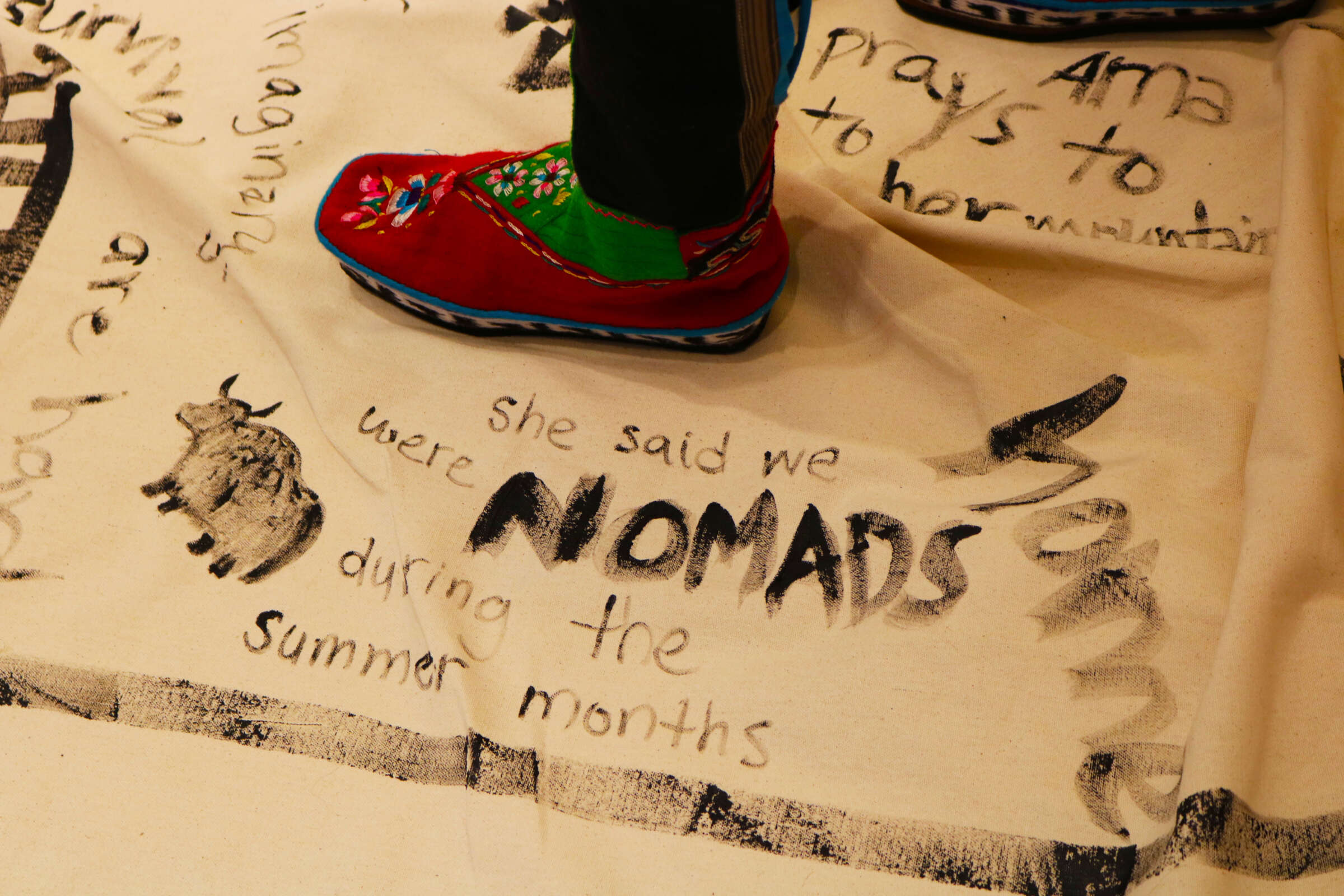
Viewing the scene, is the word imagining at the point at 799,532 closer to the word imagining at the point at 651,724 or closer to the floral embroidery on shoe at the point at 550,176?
the word imagining at the point at 651,724

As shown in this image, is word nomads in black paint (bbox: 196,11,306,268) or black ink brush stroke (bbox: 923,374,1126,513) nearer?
black ink brush stroke (bbox: 923,374,1126,513)

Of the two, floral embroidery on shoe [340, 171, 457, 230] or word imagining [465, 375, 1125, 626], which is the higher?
floral embroidery on shoe [340, 171, 457, 230]

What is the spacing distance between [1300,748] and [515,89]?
92 centimetres

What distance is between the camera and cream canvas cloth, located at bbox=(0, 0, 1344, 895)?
0.55m

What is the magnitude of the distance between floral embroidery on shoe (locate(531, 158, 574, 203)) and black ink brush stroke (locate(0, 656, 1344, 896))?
45 centimetres

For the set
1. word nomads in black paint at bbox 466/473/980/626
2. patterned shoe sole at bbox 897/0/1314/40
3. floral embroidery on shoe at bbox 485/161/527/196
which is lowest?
word nomads in black paint at bbox 466/473/980/626

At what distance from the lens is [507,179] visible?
2.51 feet

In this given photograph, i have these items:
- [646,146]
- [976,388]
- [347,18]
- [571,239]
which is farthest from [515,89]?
[976,388]

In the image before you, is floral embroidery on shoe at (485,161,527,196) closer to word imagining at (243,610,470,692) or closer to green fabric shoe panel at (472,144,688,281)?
green fabric shoe panel at (472,144,688,281)

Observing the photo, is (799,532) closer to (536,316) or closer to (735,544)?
(735,544)

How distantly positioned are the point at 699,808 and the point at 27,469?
0.61 metres

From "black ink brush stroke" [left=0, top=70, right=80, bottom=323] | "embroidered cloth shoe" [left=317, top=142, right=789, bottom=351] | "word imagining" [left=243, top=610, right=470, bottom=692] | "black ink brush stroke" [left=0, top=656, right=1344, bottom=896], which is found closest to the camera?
"black ink brush stroke" [left=0, top=656, right=1344, bottom=896]

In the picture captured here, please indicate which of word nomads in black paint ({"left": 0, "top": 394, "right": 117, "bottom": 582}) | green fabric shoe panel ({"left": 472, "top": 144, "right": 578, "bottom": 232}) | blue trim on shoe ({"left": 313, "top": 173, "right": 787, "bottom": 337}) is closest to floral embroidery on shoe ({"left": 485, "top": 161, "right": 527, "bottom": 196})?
green fabric shoe panel ({"left": 472, "top": 144, "right": 578, "bottom": 232})

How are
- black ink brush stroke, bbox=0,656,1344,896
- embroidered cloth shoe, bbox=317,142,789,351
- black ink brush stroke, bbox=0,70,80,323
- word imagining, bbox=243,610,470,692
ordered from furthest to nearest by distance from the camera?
1. black ink brush stroke, bbox=0,70,80,323
2. embroidered cloth shoe, bbox=317,142,789,351
3. word imagining, bbox=243,610,470,692
4. black ink brush stroke, bbox=0,656,1344,896
